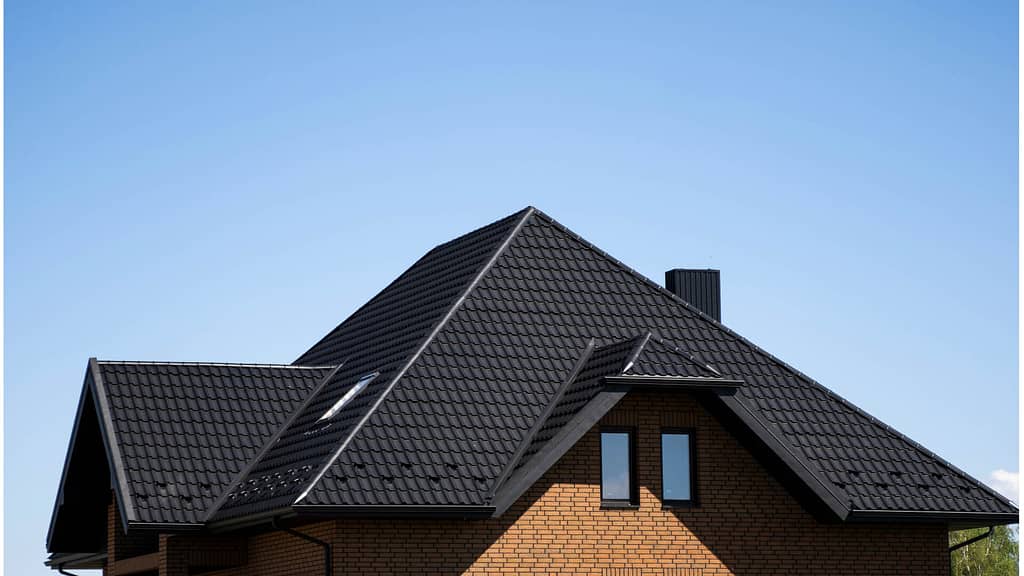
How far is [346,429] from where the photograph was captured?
21031mm

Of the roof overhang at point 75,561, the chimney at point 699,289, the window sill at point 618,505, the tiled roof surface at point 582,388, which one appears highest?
the chimney at point 699,289

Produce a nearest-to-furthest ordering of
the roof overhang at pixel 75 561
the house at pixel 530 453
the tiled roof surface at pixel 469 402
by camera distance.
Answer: the house at pixel 530 453 → the tiled roof surface at pixel 469 402 → the roof overhang at pixel 75 561

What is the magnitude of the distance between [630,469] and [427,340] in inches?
133

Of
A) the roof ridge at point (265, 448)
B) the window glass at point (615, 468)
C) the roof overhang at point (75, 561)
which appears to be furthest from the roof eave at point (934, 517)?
the roof overhang at point (75, 561)

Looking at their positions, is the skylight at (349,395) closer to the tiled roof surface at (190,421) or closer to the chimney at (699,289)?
the tiled roof surface at (190,421)

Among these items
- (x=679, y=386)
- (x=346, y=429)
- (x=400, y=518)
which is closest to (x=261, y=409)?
(x=346, y=429)

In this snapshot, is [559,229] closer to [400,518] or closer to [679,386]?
[679,386]

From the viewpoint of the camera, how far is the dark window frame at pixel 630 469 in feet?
69.8

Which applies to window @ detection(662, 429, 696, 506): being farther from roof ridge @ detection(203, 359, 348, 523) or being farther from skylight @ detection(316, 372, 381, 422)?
roof ridge @ detection(203, 359, 348, 523)

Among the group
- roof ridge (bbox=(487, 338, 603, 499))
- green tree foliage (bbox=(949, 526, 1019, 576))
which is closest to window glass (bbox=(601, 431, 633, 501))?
roof ridge (bbox=(487, 338, 603, 499))

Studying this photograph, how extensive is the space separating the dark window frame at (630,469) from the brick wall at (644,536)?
0.07 m

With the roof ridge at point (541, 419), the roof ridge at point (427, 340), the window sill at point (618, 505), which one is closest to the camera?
the roof ridge at point (427, 340)

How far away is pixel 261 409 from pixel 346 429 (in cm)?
362

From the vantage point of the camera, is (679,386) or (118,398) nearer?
(679,386)
